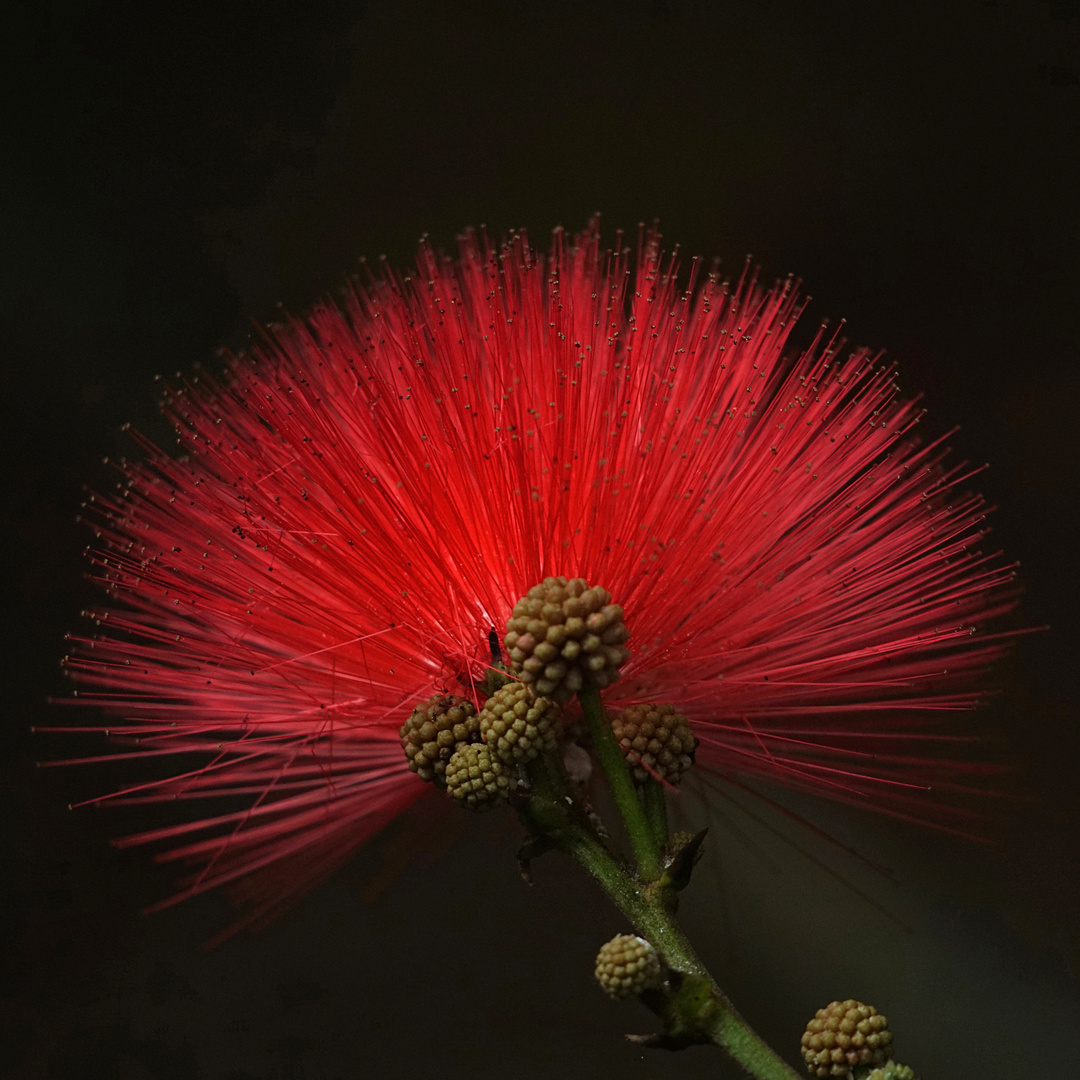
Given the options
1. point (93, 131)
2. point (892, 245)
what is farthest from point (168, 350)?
point (892, 245)

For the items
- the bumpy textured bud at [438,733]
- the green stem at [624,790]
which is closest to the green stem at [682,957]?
the green stem at [624,790]

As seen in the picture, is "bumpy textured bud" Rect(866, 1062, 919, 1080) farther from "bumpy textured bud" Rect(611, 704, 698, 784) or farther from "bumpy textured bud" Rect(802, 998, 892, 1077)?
"bumpy textured bud" Rect(611, 704, 698, 784)

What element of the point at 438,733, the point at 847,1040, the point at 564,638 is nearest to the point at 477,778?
the point at 438,733

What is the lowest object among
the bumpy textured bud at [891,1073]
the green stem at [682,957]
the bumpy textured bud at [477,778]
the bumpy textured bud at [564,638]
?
the bumpy textured bud at [891,1073]

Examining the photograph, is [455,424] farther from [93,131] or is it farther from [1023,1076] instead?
[1023,1076]

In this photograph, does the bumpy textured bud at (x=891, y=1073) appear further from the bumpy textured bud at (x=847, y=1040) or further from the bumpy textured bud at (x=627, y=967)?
the bumpy textured bud at (x=627, y=967)

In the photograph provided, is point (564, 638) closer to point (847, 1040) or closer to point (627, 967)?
point (627, 967)

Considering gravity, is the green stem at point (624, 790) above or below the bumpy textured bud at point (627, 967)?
above

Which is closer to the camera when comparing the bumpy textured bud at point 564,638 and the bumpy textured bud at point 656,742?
the bumpy textured bud at point 564,638
